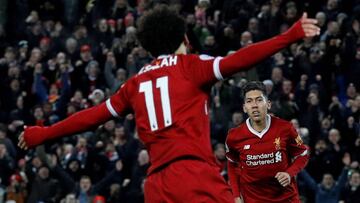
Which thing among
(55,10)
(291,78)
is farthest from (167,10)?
(55,10)

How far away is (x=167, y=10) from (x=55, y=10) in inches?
664

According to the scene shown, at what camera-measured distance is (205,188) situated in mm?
7086

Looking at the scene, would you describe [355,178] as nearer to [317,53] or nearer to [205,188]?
[317,53]

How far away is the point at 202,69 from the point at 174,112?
0.34 m

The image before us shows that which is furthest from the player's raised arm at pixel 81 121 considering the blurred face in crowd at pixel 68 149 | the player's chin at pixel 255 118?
the blurred face in crowd at pixel 68 149

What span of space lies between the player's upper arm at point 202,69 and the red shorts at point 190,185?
53 cm

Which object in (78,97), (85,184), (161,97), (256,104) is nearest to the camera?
(161,97)

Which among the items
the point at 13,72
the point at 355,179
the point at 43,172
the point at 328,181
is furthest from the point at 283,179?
the point at 13,72

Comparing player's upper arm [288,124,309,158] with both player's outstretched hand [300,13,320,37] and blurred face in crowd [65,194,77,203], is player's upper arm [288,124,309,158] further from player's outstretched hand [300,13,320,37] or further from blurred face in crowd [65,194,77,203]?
blurred face in crowd [65,194,77,203]

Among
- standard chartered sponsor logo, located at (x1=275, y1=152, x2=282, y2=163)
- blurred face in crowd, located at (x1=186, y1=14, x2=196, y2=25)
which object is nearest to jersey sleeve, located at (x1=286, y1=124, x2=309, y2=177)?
standard chartered sponsor logo, located at (x1=275, y1=152, x2=282, y2=163)

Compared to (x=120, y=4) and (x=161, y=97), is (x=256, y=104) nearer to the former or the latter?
(x=161, y=97)

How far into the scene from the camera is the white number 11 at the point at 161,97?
23.5 feet

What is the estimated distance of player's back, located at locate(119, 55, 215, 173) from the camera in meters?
7.15

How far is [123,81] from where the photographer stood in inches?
766
